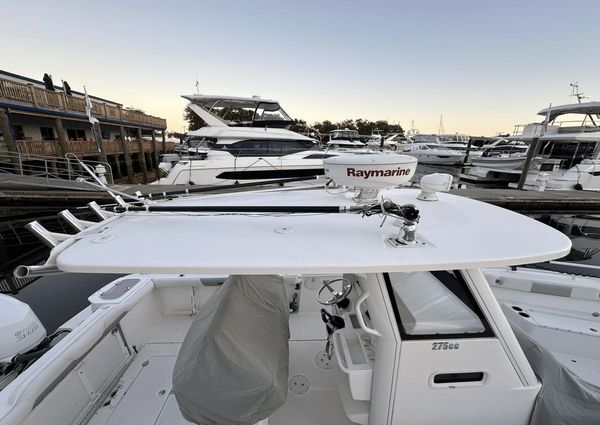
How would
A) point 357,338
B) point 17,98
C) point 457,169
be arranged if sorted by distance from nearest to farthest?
point 357,338 < point 17,98 < point 457,169

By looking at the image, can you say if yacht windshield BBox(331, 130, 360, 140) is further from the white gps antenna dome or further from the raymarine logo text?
the raymarine logo text

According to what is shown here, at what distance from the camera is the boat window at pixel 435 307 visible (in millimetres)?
1359

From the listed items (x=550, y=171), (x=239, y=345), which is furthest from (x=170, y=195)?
(x=550, y=171)

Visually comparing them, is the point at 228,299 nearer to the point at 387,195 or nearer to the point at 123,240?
the point at 123,240

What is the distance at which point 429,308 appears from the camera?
1.45m

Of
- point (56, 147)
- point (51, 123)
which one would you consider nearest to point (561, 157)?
point (56, 147)

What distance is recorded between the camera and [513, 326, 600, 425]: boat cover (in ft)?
4.43

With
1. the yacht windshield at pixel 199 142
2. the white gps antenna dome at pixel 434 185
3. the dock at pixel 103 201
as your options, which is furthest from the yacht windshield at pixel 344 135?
the white gps antenna dome at pixel 434 185

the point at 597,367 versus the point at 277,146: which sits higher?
the point at 277,146

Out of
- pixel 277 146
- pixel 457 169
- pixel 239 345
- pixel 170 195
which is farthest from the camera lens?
pixel 457 169

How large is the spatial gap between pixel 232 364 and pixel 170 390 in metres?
1.05

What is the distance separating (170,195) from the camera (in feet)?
7.15

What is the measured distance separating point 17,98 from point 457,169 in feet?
71.7

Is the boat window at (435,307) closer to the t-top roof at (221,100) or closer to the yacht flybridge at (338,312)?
the yacht flybridge at (338,312)
